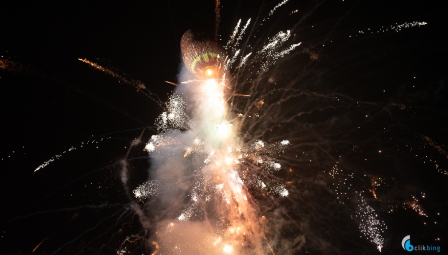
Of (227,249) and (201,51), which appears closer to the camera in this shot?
(201,51)

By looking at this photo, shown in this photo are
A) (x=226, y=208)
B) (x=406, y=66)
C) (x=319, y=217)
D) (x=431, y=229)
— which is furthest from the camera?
(x=226, y=208)

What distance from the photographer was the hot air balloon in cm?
513

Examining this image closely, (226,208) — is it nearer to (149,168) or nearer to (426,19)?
(149,168)

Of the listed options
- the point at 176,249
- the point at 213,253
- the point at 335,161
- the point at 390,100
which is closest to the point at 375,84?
the point at 390,100

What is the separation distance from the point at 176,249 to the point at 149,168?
3.33m

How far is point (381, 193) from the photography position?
7.72 metres

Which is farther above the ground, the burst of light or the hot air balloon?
the hot air balloon

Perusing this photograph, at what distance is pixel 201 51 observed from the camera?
16.8 feet

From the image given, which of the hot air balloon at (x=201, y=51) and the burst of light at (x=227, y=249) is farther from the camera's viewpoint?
→ the burst of light at (x=227, y=249)

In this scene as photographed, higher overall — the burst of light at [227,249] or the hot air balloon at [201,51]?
the hot air balloon at [201,51]

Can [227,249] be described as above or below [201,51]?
below

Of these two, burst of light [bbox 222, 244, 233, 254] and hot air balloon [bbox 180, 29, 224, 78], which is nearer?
hot air balloon [bbox 180, 29, 224, 78]

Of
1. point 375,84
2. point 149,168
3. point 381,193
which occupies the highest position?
point 375,84

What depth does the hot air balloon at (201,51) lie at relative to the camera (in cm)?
513
